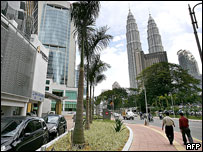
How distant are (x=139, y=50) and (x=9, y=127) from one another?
13305cm

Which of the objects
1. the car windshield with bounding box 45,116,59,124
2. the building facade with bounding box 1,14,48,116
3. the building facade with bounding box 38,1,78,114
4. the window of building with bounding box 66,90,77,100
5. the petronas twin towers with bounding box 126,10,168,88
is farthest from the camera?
the petronas twin towers with bounding box 126,10,168,88

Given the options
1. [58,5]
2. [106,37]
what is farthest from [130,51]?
[106,37]

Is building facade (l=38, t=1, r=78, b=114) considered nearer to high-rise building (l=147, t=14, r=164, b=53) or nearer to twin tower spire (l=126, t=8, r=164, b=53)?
twin tower spire (l=126, t=8, r=164, b=53)

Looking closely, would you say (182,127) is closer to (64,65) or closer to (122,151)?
(122,151)

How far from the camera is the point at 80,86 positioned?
242 inches

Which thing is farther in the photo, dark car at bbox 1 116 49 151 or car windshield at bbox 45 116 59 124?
car windshield at bbox 45 116 59 124

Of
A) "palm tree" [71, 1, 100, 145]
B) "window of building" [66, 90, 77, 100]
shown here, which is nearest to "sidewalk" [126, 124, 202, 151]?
"palm tree" [71, 1, 100, 145]

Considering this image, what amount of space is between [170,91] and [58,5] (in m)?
83.8

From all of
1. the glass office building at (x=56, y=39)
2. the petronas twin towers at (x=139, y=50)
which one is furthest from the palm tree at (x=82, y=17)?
the petronas twin towers at (x=139, y=50)

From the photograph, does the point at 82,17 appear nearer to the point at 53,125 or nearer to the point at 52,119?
the point at 53,125

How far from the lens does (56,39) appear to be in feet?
257

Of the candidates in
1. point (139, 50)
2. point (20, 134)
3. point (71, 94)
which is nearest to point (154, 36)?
point (139, 50)

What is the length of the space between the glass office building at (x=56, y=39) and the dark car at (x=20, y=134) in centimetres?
7099

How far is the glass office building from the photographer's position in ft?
245
